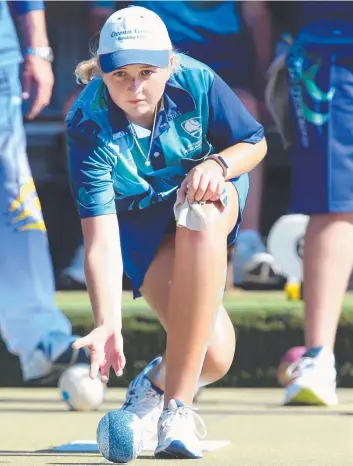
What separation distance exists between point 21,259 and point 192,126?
2007mm

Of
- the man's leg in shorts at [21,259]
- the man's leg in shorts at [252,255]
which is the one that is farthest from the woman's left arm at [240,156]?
the man's leg in shorts at [252,255]

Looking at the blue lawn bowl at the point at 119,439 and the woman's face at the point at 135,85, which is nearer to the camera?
the blue lawn bowl at the point at 119,439

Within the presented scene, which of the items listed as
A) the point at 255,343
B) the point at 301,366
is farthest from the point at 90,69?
the point at 255,343

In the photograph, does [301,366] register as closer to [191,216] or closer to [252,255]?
[191,216]

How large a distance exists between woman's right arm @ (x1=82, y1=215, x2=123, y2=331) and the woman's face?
0.31m

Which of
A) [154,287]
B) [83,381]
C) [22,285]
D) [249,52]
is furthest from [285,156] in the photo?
[154,287]

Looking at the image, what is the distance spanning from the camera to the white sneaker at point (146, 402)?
13.2ft

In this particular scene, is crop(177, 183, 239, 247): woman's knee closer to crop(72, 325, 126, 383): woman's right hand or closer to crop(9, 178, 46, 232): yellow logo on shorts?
crop(72, 325, 126, 383): woman's right hand

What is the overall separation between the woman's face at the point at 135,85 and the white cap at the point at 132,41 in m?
0.03

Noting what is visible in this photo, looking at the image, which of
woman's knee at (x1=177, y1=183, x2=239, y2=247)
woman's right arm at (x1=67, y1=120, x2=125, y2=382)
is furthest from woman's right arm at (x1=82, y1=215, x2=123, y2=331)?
woman's knee at (x1=177, y1=183, x2=239, y2=247)

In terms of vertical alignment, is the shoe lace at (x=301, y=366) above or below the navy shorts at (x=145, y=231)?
below

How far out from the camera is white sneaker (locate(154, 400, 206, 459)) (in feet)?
11.9

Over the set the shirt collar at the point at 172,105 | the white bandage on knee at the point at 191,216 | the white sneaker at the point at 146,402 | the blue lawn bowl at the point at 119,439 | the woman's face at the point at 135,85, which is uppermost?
the woman's face at the point at 135,85

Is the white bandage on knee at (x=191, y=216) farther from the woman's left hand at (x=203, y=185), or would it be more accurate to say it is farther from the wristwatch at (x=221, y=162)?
the wristwatch at (x=221, y=162)
